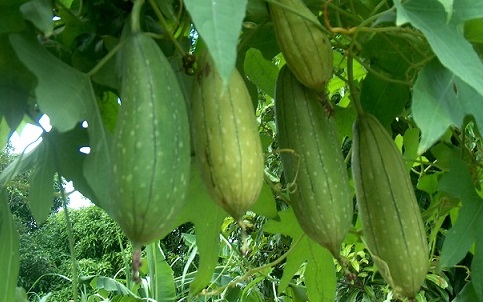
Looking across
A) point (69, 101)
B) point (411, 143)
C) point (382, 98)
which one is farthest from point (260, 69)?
point (69, 101)

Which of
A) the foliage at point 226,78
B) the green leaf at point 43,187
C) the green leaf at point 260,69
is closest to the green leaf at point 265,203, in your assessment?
the foliage at point 226,78

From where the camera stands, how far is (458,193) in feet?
2.61

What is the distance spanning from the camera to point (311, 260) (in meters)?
0.94

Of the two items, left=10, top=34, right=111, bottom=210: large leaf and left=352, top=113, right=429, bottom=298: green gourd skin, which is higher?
left=10, top=34, right=111, bottom=210: large leaf

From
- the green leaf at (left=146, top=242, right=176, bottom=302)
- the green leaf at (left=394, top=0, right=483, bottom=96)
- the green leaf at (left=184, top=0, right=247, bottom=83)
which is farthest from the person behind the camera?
the green leaf at (left=146, top=242, right=176, bottom=302)

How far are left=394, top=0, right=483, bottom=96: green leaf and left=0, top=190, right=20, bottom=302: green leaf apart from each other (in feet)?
1.48

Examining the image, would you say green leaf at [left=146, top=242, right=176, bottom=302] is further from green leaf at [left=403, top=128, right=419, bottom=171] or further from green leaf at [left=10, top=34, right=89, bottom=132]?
green leaf at [left=10, top=34, right=89, bottom=132]

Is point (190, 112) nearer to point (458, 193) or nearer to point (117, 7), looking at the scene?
point (117, 7)

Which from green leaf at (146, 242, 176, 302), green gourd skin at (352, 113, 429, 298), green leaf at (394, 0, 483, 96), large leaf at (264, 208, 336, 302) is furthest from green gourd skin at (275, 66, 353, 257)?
green leaf at (146, 242, 176, 302)

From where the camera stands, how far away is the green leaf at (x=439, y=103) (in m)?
0.51

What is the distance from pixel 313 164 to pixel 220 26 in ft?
0.80

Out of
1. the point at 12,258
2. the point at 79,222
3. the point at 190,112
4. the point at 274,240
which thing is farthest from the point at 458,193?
the point at 79,222

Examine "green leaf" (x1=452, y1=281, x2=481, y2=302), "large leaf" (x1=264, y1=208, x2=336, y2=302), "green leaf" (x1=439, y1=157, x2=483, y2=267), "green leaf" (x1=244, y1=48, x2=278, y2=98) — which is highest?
"green leaf" (x1=244, y1=48, x2=278, y2=98)

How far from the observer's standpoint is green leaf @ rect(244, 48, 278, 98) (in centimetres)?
87
